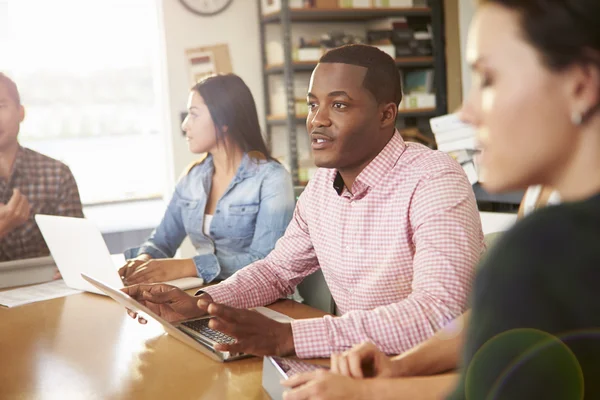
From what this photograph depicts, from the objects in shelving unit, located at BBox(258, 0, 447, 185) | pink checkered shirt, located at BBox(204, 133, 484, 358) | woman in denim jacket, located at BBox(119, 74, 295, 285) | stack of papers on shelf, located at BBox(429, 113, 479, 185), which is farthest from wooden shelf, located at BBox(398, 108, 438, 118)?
pink checkered shirt, located at BBox(204, 133, 484, 358)

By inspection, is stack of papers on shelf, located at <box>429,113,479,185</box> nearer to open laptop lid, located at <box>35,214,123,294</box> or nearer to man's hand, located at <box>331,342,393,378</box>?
open laptop lid, located at <box>35,214,123,294</box>

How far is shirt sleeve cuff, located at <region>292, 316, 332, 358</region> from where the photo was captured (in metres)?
1.24

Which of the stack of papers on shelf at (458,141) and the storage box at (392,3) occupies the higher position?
the storage box at (392,3)

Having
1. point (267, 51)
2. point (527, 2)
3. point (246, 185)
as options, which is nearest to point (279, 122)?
point (267, 51)

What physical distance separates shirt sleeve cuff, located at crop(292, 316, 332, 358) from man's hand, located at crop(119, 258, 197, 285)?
0.77 metres

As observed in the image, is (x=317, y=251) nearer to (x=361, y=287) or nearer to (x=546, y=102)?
(x=361, y=287)

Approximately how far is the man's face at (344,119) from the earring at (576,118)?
1024 mm

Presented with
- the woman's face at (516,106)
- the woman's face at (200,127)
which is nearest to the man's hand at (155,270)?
the woman's face at (200,127)

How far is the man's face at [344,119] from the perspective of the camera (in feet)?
5.11

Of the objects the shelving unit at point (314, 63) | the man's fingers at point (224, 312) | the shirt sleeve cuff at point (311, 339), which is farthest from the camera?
the shelving unit at point (314, 63)

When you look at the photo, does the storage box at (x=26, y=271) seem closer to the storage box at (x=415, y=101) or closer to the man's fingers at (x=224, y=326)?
the man's fingers at (x=224, y=326)

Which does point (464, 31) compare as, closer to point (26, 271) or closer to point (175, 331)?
point (26, 271)

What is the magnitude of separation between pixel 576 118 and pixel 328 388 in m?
0.54

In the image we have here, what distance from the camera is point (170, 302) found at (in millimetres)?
1521
